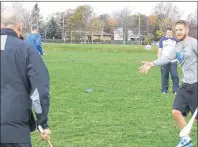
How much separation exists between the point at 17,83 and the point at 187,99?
3.25m

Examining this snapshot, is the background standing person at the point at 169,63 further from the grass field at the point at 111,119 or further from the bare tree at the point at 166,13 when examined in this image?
the bare tree at the point at 166,13

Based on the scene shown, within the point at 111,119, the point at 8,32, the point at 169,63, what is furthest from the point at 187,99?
the point at 169,63

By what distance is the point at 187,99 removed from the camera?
6.24 metres

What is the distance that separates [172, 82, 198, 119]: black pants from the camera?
613 centimetres

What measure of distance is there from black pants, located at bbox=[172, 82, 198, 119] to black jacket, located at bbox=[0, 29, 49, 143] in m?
2.97

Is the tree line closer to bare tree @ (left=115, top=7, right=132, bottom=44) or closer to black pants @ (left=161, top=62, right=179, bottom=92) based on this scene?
bare tree @ (left=115, top=7, right=132, bottom=44)

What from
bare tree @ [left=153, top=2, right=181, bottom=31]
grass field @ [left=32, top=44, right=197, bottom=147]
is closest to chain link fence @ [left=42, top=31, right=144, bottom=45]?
bare tree @ [left=153, top=2, right=181, bottom=31]

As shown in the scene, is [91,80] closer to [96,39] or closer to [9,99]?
[9,99]

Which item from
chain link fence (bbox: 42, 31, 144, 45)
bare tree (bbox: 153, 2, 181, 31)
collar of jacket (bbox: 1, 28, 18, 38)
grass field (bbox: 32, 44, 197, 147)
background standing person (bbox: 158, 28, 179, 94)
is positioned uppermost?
bare tree (bbox: 153, 2, 181, 31)

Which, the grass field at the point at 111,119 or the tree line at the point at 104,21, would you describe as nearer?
the grass field at the point at 111,119

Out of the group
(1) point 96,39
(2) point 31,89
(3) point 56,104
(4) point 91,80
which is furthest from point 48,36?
(2) point 31,89

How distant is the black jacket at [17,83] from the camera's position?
3725 millimetres

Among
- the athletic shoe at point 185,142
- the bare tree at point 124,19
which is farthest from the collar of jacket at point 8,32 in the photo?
the bare tree at point 124,19

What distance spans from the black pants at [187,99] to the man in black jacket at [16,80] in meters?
2.97
